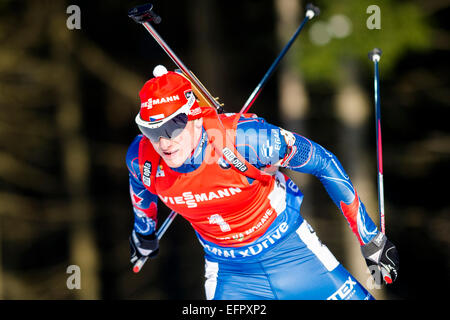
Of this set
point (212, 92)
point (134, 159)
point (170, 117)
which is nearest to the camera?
point (170, 117)

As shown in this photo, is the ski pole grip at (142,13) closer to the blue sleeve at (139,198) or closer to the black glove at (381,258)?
the blue sleeve at (139,198)

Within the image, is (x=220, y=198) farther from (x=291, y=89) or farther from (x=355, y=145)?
(x=291, y=89)

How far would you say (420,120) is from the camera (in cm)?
1039

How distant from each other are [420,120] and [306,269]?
7.64m

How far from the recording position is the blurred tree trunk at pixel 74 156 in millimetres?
10047

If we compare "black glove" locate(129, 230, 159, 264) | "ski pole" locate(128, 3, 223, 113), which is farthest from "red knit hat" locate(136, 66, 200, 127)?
"black glove" locate(129, 230, 159, 264)

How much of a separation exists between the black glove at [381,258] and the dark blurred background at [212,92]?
5.82 m

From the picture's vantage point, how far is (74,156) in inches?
412

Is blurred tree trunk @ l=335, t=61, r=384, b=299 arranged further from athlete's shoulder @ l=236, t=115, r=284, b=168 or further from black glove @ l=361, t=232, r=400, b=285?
athlete's shoulder @ l=236, t=115, r=284, b=168

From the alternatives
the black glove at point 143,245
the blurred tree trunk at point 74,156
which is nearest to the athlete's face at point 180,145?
the black glove at point 143,245

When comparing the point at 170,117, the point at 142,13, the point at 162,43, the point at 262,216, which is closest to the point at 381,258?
the point at 262,216

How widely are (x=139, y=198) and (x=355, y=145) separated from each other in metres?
6.21

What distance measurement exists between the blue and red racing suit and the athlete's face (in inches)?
2.0

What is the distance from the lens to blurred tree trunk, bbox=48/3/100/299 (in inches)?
396
